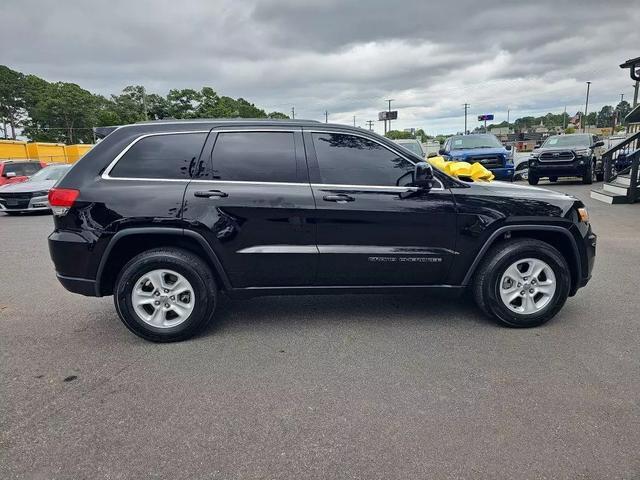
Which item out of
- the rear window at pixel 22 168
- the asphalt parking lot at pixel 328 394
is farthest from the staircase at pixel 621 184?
the rear window at pixel 22 168

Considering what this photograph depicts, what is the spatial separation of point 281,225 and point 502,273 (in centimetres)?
197

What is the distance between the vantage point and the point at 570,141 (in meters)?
16.2

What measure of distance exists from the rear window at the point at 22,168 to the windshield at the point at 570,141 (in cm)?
1862

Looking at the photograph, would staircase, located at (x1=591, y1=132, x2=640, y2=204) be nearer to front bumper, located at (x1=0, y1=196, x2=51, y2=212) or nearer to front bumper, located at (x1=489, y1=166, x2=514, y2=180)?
front bumper, located at (x1=489, y1=166, x2=514, y2=180)

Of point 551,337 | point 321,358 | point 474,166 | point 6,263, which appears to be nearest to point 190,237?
point 321,358

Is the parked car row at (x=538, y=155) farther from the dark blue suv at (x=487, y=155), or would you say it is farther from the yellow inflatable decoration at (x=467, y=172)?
the yellow inflatable decoration at (x=467, y=172)

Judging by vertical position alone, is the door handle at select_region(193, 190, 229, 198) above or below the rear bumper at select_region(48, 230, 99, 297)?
above

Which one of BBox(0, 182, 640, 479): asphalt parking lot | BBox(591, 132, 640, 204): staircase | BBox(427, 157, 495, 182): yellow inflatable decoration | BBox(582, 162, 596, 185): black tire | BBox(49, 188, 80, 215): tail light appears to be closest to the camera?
BBox(0, 182, 640, 479): asphalt parking lot

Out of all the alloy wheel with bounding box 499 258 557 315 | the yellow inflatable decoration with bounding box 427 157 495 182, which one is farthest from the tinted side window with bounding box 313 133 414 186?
the alloy wheel with bounding box 499 258 557 315

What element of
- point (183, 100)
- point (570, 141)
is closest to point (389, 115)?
point (183, 100)

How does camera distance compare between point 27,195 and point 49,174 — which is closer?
point 27,195

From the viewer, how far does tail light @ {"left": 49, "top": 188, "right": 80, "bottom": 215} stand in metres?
3.52

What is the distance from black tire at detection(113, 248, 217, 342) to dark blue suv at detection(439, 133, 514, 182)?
37.7 feet

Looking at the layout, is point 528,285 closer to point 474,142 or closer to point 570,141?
point 474,142
